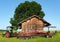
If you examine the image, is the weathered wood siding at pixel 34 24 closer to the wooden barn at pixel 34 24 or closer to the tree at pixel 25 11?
the wooden barn at pixel 34 24

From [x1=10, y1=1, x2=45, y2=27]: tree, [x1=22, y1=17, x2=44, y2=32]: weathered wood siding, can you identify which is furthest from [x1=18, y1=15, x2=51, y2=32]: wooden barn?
[x1=10, y1=1, x2=45, y2=27]: tree

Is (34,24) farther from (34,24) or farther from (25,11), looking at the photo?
(25,11)

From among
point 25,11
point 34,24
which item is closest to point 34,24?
point 34,24

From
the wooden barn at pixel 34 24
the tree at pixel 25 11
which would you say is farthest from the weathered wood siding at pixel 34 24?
the tree at pixel 25 11

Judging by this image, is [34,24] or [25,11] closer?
[34,24]

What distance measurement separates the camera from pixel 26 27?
53.3 meters

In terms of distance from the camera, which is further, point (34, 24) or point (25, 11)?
point (25, 11)

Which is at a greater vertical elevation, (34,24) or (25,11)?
(25,11)

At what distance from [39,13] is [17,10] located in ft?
26.2

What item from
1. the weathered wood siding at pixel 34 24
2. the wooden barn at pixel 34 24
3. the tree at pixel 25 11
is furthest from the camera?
the tree at pixel 25 11

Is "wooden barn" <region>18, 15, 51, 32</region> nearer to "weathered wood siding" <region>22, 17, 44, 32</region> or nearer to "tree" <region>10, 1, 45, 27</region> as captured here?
"weathered wood siding" <region>22, 17, 44, 32</region>

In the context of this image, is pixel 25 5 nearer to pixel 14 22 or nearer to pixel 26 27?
pixel 14 22

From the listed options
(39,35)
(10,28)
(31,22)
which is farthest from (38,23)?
(39,35)

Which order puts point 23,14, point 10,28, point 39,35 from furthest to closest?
point 23,14
point 10,28
point 39,35
